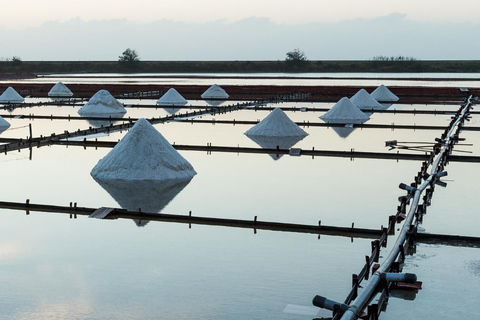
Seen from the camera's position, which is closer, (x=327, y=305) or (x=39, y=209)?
(x=327, y=305)

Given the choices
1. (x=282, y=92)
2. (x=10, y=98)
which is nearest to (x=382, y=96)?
(x=282, y=92)

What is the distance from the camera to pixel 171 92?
3403 cm

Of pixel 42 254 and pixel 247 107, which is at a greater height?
pixel 247 107

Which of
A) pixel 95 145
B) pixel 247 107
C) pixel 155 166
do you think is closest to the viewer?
pixel 155 166

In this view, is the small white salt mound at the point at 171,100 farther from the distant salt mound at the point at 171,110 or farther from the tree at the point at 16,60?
the tree at the point at 16,60

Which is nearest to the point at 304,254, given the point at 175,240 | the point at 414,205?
the point at 175,240

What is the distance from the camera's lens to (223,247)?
919cm

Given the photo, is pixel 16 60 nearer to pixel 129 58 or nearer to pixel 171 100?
pixel 129 58

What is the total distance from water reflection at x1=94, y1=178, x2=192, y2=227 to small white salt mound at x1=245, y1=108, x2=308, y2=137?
7141 mm

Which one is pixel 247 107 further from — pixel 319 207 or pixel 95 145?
pixel 319 207

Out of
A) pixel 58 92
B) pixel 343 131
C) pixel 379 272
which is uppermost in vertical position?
pixel 58 92

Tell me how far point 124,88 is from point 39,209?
34.6 meters

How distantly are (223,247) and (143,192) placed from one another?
342cm

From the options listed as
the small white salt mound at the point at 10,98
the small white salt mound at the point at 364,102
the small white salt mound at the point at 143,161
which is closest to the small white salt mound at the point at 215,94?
the small white salt mound at the point at 364,102
